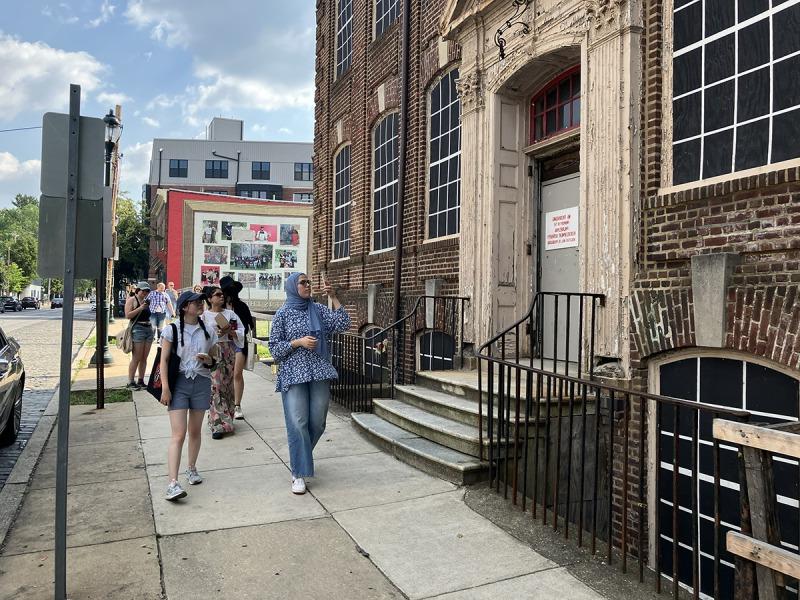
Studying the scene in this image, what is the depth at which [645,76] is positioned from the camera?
5766 mm

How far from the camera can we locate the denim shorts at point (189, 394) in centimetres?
512

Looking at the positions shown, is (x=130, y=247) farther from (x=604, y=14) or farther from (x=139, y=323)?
(x=604, y=14)

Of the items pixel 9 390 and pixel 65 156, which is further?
pixel 9 390

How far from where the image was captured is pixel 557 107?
7707 millimetres

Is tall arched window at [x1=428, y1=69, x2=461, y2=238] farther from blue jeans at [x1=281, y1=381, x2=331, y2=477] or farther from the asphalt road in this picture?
the asphalt road

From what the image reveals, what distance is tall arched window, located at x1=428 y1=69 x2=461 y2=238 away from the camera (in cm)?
909

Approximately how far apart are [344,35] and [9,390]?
10441 millimetres

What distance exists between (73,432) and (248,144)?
67.1 meters

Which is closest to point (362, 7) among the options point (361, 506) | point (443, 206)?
point (443, 206)

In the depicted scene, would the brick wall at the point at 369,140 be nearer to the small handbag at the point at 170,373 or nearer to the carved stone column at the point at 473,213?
the carved stone column at the point at 473,213

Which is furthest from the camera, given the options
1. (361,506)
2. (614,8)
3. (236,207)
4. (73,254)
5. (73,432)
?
(236,207)

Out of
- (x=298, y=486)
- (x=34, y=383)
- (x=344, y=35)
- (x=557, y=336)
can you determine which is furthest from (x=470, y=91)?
(x=34, y=383)

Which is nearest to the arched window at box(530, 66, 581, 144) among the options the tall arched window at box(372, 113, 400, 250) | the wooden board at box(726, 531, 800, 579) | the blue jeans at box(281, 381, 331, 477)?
the tall arched window at box(372, 113, 400, 250)

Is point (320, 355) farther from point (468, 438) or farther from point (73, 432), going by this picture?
point (73, 432)
